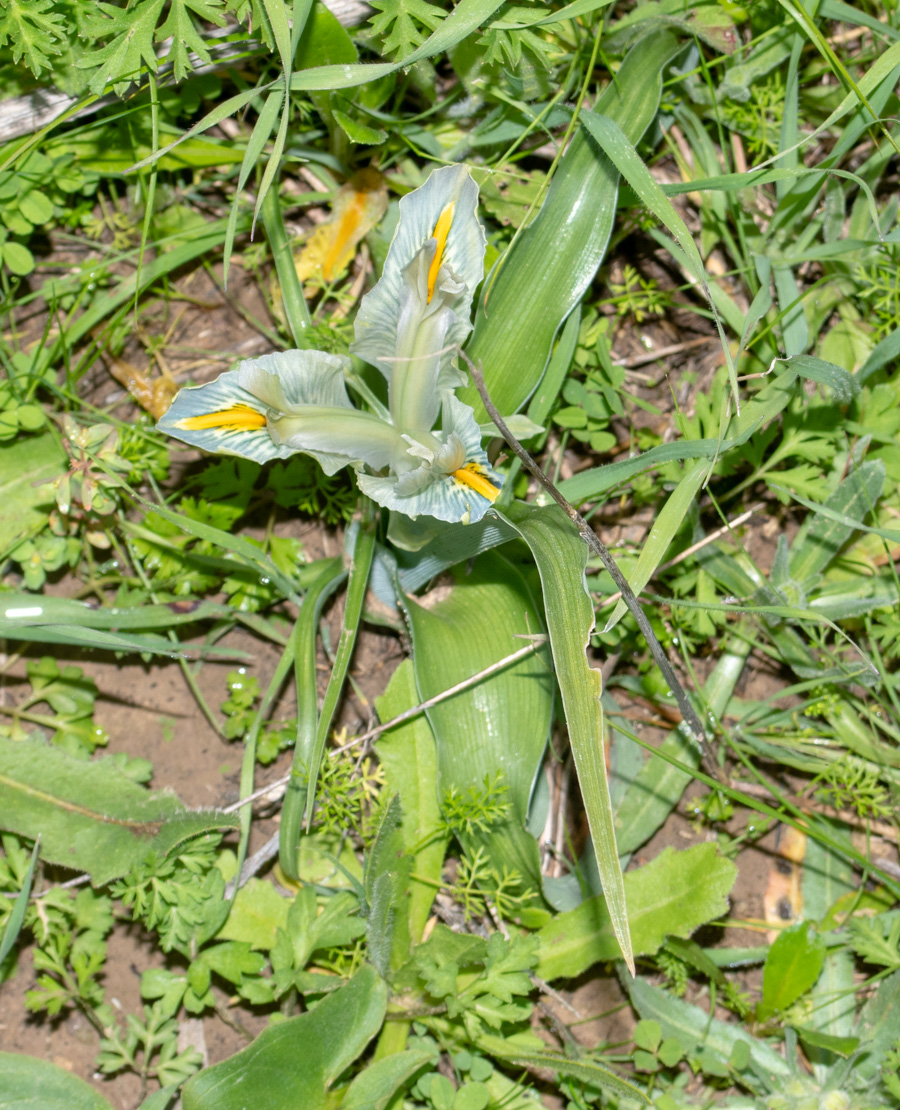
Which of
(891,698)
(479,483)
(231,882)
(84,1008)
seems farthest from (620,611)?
(84,1008)

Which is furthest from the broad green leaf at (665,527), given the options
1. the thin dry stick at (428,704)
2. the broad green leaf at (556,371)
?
the broad green leaf at (556,371)

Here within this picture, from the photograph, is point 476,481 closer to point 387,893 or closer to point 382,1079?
point 387,893

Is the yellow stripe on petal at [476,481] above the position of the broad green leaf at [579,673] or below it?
above

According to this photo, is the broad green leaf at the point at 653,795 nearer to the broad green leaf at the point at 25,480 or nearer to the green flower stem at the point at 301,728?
the green flower stem at the point at 301,728

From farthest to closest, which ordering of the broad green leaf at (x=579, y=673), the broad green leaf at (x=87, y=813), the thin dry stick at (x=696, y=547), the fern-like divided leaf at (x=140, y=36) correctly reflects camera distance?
the thin dry stick at (x=696, y=547), the broad green leaf at (x=87, y=813), the fern-like divided leaf at (x=140, y=36), the broad green leaf at (x=579, y=673)

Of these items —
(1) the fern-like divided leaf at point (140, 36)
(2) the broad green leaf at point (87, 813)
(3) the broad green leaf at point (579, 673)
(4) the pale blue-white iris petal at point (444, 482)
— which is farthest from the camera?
(2) the broad green leaf at point (87, 813)

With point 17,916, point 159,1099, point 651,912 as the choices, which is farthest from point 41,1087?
point 651,912

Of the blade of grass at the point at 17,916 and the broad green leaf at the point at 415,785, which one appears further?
the broad green leaf at the point at 415,785
